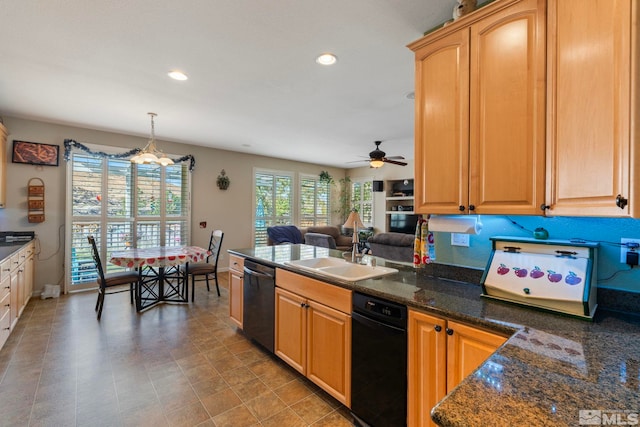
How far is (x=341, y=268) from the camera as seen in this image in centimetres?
238

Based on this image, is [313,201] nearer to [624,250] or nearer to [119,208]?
[119,208]

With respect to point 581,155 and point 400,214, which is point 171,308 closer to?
point 581,155

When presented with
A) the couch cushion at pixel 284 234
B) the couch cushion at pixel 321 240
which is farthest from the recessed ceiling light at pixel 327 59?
the couch cushion at pixel 284 234

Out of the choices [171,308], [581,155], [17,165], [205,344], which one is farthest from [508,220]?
[17,165]

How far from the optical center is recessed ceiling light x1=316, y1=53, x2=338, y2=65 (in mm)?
2381

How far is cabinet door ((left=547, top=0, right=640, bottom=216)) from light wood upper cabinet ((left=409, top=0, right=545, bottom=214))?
0.19 feet

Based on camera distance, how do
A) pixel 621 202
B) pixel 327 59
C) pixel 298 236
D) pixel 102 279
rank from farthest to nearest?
pixel 298 236
pixel 102 279
pixel 327 59
pixel 621 202

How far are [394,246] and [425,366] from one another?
11.2ft

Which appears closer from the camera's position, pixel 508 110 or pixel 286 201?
pixel 508 110

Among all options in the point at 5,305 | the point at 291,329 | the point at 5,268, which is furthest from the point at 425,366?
the point at 5,305

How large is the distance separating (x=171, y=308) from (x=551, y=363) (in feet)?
13.4

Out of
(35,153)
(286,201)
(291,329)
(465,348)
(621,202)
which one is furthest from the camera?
(286,201)

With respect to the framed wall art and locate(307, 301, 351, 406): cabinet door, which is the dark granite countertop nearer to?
locate(307, 301, 351, 406): cabinet door
